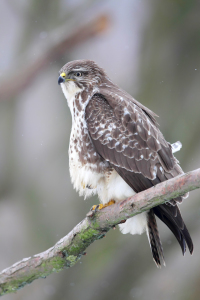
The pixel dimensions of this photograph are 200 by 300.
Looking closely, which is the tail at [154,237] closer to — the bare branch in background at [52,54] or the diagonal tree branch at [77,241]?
the diagonal tree branch at [77,241]

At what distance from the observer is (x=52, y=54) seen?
27.9ft

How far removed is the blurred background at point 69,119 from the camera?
7266mm

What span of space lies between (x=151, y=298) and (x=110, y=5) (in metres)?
5.89

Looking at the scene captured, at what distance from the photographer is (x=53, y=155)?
8.17 meters

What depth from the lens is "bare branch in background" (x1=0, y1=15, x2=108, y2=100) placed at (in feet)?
27.7

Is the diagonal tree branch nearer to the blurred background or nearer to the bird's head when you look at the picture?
the bird's head

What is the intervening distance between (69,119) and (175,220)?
187 inches

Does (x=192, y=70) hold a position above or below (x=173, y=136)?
above

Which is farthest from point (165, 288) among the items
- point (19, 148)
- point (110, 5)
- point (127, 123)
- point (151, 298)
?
point (110, 5)

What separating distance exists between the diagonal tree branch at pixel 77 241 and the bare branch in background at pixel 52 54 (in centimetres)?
484

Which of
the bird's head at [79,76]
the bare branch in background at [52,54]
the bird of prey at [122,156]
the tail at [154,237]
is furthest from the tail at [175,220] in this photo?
the bare branch in background at [52,54]

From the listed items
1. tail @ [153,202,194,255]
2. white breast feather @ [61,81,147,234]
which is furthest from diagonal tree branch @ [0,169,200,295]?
tail @ [153,202,194,255]

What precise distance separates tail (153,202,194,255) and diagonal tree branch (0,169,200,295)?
0.50 m

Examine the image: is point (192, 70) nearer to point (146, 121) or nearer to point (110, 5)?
point (110, 5)
